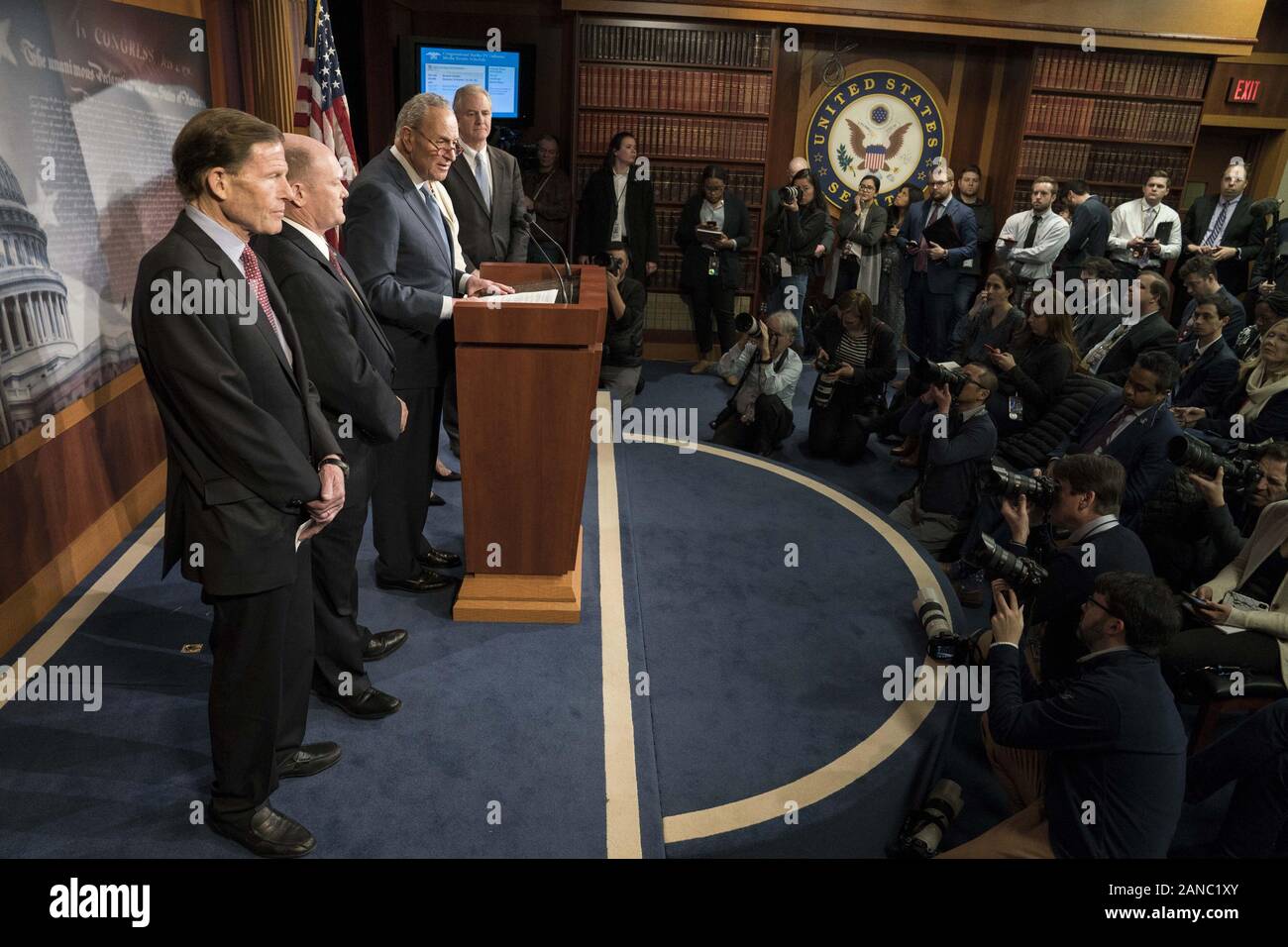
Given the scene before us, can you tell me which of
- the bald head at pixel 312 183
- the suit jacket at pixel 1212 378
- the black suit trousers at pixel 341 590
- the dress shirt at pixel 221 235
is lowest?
the black suit trousers at pixel 341 590

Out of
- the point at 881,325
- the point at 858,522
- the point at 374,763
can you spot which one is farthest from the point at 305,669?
the point at 881,325

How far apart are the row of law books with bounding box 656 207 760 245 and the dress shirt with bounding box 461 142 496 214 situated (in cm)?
380

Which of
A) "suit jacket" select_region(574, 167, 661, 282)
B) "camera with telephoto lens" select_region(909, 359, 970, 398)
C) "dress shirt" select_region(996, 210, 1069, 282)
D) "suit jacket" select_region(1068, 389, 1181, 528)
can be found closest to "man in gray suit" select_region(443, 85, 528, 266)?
"camera with telephoto lens" select_region(909, 359, 970, 398)

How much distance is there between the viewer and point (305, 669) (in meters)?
2.01

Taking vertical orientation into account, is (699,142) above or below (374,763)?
above

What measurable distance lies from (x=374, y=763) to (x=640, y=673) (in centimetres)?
77

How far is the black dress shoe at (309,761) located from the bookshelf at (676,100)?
5.42 m

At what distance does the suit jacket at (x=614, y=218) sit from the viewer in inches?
251

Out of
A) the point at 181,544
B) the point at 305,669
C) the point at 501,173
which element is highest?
the point at 501,173

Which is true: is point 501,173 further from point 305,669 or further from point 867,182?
point 867,182

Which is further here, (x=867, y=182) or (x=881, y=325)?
(x=867, y=182)

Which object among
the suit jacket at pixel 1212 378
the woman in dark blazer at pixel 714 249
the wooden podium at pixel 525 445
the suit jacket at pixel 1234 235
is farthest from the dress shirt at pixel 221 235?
the suit jacket at pixel 1234 235

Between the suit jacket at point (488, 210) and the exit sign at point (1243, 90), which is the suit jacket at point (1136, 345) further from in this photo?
the exit sign at point (1243, 90)

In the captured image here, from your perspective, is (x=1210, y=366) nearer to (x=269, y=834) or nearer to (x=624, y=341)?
(x=624, y=341)
